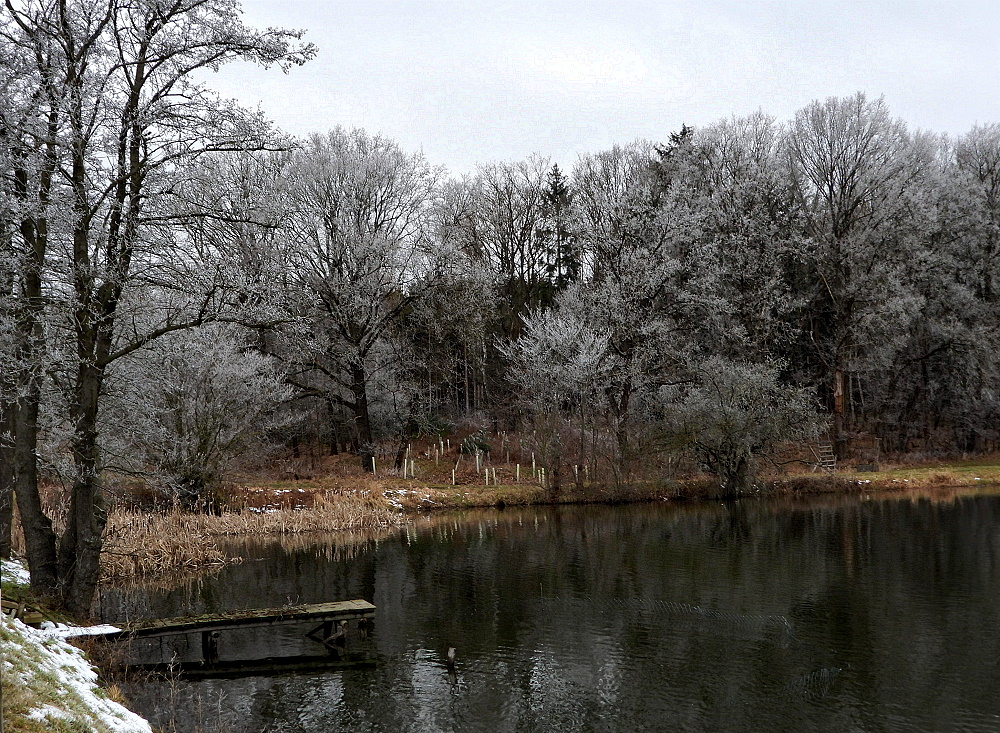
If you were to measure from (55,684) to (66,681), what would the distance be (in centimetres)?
50

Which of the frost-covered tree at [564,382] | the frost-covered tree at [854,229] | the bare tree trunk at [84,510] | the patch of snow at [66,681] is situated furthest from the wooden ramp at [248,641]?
the frost-covered tree at [854,229]

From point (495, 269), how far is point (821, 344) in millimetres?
17172

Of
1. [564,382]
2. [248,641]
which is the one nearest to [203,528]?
[248,641]

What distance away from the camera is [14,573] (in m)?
13.1

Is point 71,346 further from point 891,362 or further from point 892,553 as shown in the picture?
point 891,362

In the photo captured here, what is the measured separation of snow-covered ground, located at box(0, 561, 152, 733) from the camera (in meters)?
6.49

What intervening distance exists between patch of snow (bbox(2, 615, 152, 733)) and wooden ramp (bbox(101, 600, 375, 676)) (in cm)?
219

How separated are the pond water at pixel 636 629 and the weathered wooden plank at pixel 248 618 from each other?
0.70 metres

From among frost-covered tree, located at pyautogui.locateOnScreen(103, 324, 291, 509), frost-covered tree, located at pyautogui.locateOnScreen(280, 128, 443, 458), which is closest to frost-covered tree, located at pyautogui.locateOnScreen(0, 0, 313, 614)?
frost-covered tree, located at pyautogui.locateOnScreen(103, 324, 291, 509)

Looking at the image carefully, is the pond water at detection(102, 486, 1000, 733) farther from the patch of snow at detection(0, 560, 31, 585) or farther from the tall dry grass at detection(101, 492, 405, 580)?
the patch of snow at detection(0, 560, 31, 585)

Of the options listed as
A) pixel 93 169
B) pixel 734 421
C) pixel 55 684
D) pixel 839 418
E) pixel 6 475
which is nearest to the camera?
pixel 55 684

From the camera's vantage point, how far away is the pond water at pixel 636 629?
410 inches

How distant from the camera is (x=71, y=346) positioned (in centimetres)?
1195

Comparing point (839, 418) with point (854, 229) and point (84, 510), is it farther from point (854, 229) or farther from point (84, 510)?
point (84, 510)
